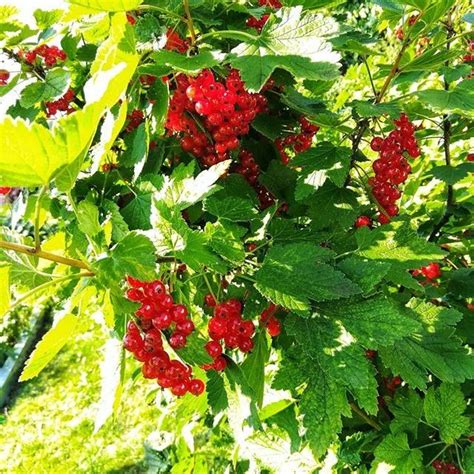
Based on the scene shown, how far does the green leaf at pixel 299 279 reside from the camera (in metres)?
1.00

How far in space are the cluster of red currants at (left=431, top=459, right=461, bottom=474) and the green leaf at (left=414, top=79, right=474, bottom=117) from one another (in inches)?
38.2

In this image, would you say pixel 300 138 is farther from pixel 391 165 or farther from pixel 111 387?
pixel 111 387

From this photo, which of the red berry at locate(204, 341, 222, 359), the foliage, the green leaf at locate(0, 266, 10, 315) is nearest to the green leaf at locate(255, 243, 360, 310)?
the foliage

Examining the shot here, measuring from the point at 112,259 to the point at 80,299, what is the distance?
145mm

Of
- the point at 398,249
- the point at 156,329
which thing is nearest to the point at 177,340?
the point at 156,329

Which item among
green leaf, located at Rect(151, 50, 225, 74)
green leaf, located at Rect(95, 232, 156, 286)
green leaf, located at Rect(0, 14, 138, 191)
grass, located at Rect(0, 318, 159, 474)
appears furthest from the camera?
grass, located at Rect(0, 318, 159, 474)

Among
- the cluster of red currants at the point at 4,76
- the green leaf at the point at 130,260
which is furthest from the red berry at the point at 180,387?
the cluster of red currants at the point at 4,76

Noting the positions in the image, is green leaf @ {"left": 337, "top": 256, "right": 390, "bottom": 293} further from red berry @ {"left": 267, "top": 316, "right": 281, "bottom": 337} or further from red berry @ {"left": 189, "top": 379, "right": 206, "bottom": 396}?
red berry @ {"left": 189, "top": 379, "right": 206, "bottom": 396}

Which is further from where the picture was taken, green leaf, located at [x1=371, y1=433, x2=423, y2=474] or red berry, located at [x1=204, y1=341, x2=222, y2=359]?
green leaf, located at [x1=371, y1=433, x2=423, y2=474]

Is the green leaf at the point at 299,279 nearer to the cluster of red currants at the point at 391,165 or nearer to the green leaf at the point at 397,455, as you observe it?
the cluster of red currants at the point at 391,165

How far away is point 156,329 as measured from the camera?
1.09 metres

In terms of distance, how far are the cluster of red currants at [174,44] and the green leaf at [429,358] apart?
0.82 metres

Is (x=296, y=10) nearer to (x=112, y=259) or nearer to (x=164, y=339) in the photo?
(x=112, y=259)

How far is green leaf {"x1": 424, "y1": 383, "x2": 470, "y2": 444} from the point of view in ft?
4.84
